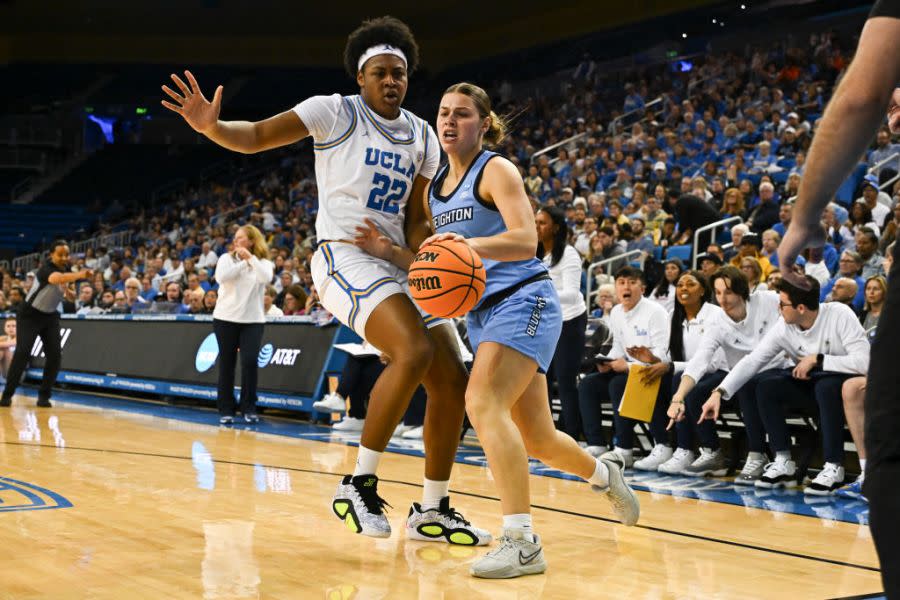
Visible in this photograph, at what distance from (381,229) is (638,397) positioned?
3.39 m

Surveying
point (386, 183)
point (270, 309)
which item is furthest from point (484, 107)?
point (270, 309)

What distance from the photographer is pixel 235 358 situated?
10414 mm

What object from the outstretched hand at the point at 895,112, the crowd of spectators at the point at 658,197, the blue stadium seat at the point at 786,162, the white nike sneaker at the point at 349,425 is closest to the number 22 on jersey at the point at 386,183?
the outstretched hand at the point at 895,112

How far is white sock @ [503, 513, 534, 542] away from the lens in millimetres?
3893

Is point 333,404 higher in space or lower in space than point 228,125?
lower

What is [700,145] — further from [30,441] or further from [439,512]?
[439,512]

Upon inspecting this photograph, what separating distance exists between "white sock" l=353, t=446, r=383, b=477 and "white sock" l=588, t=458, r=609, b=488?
1047mm

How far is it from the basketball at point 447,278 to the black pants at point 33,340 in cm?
875

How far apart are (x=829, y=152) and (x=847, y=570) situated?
9.38 ft

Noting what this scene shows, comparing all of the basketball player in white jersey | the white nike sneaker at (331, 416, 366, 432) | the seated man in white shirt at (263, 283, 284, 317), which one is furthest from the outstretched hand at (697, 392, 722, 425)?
the seated man in white shirt at (263, 283, 284, 317)

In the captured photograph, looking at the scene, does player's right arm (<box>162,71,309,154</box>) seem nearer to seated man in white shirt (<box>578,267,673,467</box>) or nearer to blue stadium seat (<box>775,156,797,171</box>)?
seated man in white shirt (<box>578,267,673,467</box>)

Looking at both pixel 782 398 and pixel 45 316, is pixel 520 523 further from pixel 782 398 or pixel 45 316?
pixel 45 316

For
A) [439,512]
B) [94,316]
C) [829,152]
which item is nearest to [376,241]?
[439,512]

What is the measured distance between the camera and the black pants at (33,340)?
11273 millimetres
